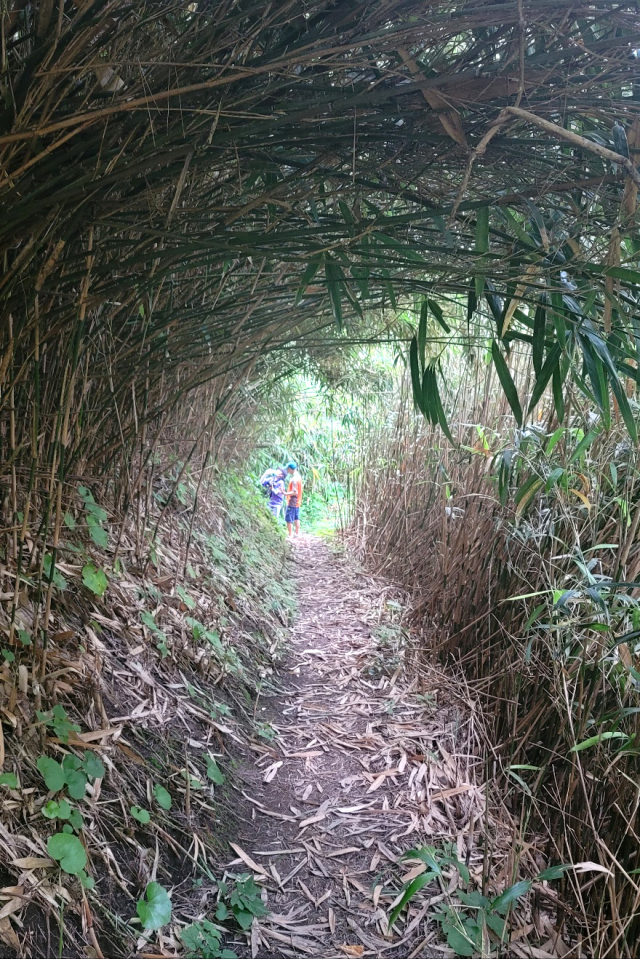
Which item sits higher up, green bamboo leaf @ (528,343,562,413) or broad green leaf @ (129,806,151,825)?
green bamboo leaf @ (528,343,562,413)

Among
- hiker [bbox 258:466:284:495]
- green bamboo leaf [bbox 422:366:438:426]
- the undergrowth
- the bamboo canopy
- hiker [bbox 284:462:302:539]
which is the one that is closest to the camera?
the bamboo canopy

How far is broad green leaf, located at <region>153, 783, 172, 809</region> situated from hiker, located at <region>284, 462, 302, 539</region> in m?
4.68

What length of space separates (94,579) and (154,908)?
28.9 inches

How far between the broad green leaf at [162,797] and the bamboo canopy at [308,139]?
0.81 metres

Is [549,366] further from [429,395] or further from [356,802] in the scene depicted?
[356,802]

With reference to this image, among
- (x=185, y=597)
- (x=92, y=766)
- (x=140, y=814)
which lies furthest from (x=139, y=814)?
(x=185, y=597)

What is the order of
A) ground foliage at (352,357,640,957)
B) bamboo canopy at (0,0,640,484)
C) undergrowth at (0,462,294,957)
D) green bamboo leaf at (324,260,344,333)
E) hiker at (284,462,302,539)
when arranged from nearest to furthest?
1. bamboo canopy at (0,0,640,484)
2. undergrowth at (0,462,294,957)
3. green bamboo leaf at (324,260,344,333)
4. ground foliage at (352,357,640,957)
5. hiker at (284,462,302,539)

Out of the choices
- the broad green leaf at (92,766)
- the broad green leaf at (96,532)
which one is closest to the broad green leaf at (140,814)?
the broad green leaf at (92,766)

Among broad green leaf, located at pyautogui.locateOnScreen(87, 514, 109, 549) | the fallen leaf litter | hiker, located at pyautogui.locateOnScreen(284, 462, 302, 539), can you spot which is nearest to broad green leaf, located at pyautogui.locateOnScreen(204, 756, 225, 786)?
the fallen leaf litter

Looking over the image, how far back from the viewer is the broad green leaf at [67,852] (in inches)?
39.2

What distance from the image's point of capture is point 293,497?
617 centimetres

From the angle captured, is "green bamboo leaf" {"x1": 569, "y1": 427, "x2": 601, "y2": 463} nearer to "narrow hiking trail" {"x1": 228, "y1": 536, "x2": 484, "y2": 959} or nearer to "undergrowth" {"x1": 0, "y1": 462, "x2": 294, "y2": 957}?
"narrow hiking trail" {"x1": 228, "y1": 536, "x2": 484, "y2": 959}

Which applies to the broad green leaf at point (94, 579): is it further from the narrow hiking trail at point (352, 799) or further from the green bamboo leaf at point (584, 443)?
the green bamboo leaf at point (584, 443)

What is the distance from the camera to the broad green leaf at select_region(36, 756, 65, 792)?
1073mm
